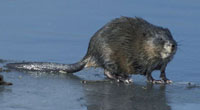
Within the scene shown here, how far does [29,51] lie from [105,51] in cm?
164

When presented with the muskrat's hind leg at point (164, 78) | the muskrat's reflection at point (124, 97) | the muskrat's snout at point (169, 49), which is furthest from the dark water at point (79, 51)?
the muskrat's snout at point (169, 49)

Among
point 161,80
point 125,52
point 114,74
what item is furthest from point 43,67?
point 161,80

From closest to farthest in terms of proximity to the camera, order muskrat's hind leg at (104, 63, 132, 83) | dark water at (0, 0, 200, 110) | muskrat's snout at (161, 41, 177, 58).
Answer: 1. dark water at (0, 0, 200, 110)
2. muskrat's snout at (161, 41, 177, 58)
3. muskrat's hind leg at (104, 63, 132, 83)

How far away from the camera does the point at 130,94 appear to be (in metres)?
6.65

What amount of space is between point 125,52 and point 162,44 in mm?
506

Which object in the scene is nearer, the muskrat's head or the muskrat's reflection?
the muskrat's reflection

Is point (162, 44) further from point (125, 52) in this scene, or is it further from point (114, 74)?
point (114, 74)

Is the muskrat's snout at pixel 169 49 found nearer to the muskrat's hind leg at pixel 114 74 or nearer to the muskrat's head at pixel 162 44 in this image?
the muskrat's head at pixel 162 44

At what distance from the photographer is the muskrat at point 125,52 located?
7.70 m

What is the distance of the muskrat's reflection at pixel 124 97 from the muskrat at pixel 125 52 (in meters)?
0.48

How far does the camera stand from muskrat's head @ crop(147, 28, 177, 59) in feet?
24.3

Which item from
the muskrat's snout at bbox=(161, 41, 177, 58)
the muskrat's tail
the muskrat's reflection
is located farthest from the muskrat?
the muskrat's reflection

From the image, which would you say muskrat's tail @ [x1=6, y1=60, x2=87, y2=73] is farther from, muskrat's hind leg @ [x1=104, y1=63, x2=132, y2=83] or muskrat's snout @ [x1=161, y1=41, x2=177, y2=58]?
muskrat's snout @ [x1=161, y1=41, x2=177, y2=58]

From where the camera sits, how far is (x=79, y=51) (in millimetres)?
9211
